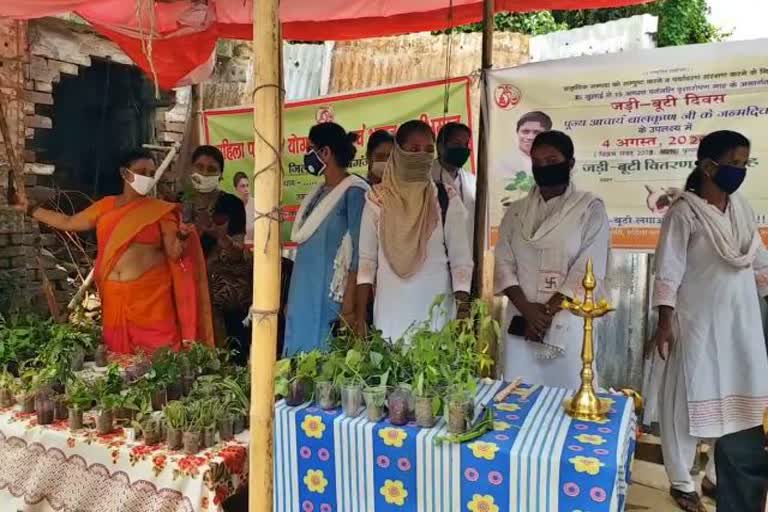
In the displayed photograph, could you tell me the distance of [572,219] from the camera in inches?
121

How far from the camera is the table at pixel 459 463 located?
167 centimetres

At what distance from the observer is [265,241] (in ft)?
6.53

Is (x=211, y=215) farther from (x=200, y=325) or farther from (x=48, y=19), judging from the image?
(x=48, y=19)

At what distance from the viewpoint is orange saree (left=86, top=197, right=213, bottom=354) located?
338cm

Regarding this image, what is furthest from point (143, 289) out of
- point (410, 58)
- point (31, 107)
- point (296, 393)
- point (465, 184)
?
point (410, 58)

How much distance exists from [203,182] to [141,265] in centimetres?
91

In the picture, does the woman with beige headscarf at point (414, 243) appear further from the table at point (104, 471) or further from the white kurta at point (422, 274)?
the table at point (104, 471)

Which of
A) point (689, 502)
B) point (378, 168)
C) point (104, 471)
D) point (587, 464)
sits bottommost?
point (689, 502)

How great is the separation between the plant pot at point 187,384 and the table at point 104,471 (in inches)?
11.0

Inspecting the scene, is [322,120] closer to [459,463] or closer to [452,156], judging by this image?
[452,156]

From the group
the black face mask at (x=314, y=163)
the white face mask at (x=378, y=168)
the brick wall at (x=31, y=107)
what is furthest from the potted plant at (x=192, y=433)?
the brick wall at (x=31, y=107)

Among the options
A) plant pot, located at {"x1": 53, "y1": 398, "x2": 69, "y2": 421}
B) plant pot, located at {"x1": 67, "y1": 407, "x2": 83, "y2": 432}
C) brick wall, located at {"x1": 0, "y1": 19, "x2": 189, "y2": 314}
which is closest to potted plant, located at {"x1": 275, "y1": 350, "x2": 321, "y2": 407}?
plant pot, located at {"x1": 67, "y1": 407, "x2": 83, "y2": 432}

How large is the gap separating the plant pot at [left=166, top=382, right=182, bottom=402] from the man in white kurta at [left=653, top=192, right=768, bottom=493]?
86.5 inches

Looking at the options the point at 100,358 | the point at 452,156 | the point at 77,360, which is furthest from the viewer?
the point at 452,156
